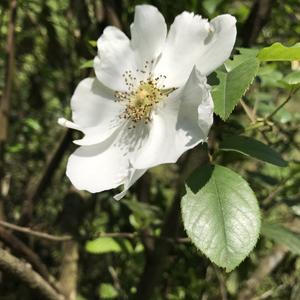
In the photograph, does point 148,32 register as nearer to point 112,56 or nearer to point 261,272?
point 112,56

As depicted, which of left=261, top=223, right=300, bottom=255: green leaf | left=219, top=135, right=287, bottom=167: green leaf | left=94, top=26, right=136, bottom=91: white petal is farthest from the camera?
left=261, top=223, right=300, bottom=255: green leaf

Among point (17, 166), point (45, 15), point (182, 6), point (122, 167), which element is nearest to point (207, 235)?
point (122, 167)

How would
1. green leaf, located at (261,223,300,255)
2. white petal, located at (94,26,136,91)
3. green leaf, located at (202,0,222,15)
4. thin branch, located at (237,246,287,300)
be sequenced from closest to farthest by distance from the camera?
white petal, located at (94,26,136,91) → green leaf, located at (261,223,300,255) → green leaf, located at (202,0,222,15) → thin branch, located at (237,246,287,300)

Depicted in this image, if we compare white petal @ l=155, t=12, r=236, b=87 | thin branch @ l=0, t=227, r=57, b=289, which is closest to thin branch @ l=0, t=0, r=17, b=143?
thin branch @ l=0, t=227, r=57, b=289

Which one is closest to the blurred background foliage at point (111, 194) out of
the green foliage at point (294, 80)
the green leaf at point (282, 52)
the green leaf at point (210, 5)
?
the green leaf at point (210, 5)

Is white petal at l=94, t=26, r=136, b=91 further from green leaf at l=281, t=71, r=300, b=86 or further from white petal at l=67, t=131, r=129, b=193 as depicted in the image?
green leaf at l=281, t=71, r=300, b=86

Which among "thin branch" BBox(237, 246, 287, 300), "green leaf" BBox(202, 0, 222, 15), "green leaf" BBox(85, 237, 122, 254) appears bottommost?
"thin branch" BBox(237, 246, 287, 300)

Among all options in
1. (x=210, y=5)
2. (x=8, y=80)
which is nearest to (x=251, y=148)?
(x=210, y=5)

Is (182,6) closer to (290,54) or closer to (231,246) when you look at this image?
(290,54)
